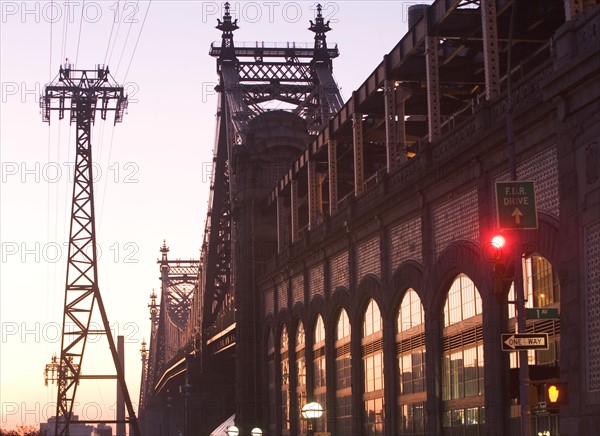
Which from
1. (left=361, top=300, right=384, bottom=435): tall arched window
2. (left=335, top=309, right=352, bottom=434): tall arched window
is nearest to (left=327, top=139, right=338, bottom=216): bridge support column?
(left=335, top=309, right=352, bottom=434): tall arched window

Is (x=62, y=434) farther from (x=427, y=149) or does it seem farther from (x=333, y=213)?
(x=427, y=149)

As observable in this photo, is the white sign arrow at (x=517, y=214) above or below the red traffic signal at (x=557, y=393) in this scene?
above

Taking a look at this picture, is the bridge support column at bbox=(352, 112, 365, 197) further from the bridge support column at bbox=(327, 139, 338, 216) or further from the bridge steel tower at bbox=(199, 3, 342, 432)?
the bridge steel tower at bbox=(199, 3, 342, 432)

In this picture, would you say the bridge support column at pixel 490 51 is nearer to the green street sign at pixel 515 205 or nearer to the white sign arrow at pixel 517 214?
the green street sign at pixel 515 205

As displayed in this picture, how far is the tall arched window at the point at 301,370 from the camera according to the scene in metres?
67.8

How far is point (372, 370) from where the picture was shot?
54.2 meters

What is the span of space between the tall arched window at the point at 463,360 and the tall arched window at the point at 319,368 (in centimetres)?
1824

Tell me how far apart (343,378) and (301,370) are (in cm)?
995

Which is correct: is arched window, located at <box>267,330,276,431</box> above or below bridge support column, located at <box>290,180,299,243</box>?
below

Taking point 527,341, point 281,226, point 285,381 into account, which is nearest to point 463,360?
point 527,341

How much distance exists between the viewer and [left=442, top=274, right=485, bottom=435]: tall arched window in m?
41.1

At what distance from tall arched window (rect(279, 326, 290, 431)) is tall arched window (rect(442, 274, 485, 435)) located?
28.2 m

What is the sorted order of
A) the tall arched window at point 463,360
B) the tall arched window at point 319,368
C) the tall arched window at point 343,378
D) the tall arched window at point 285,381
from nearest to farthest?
the tall arched window at point 463,360, the tall arched window at point 343,378, the tall arched window at point 319,368, the tall arched window at point 285,381

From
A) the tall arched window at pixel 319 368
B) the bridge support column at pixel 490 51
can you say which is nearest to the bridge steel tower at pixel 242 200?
the tall arched window at pixel 319 368
